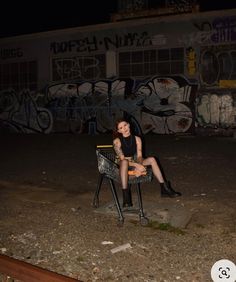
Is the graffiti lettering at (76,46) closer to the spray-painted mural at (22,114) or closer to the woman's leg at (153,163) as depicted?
the spray-painted mural at (22,114)

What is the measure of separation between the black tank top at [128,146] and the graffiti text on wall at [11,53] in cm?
1423

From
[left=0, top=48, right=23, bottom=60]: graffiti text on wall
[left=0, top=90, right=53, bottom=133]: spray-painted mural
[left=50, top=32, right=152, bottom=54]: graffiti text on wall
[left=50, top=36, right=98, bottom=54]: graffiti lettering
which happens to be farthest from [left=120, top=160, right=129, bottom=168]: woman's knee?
[left=0, top=48, right=23, bottom=60]: graffiti text on wall

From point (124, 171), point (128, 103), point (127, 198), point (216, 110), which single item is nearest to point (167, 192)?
point (127, 198)

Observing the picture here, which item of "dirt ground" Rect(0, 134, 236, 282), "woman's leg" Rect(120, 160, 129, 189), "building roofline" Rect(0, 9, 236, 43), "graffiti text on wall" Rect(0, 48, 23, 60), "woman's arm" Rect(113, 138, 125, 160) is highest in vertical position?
"building roofline" Rect(0, 9, 236, 43)

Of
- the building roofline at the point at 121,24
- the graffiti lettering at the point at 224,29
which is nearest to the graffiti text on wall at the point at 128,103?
the graffiti lettering at the point at 224,29

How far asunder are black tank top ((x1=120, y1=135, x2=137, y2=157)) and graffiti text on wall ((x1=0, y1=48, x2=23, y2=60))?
14229 mm

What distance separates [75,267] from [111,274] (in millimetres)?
394

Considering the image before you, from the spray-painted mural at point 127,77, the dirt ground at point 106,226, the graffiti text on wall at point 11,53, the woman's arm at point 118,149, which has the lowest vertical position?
the dirt ground at point 106,226

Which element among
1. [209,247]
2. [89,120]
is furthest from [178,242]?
[89,120]

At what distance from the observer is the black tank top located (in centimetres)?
605

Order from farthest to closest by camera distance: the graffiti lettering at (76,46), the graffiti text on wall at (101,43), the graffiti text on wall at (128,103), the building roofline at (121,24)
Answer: the graffiti lettering at (76,46)
the graffiti text on wall at (101,43)
the graffiti text on wall at (128,103)
the building roofline at (121,24)

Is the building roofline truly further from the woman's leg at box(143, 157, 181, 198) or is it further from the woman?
the woman

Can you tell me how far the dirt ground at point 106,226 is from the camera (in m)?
4.22

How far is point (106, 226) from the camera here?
17.7 feet
